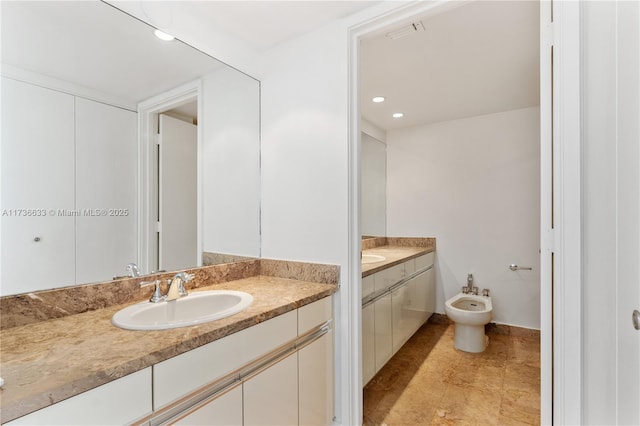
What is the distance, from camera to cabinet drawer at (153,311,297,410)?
0.87m

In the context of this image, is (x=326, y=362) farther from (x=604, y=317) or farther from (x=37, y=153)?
(x=37, y=153)

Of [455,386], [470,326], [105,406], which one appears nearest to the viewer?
[105,406]

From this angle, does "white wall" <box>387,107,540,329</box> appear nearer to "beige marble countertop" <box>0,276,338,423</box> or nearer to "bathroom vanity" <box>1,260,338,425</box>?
"bathroom vanity" <box>1,260,338,425</box>

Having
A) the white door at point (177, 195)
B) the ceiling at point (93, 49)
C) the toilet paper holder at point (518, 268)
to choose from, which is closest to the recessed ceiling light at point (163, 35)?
the ceiling at point (93, 49)

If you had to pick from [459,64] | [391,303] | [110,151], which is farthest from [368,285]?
[459,64]

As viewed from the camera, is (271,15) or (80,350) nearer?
(80,350)

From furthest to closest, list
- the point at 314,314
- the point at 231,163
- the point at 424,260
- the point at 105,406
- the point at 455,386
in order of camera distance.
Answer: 1. the point at 424,260
2. the point at 455,386
3. the point at 231,163
4. the point at 314,314
5. the point at 105,406

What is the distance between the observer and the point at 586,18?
3.35 ft

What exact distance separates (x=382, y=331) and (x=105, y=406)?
1.76 meters

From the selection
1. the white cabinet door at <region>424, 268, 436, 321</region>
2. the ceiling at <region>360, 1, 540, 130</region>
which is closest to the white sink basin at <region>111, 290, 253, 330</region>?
the ceiling at <region>360, 1, 540, 130</region>

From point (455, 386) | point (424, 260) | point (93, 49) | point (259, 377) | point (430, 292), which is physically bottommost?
point (455, 386)

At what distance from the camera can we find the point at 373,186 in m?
3.51

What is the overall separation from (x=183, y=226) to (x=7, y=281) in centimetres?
72

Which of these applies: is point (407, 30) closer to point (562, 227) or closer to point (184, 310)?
point (562, 227)
